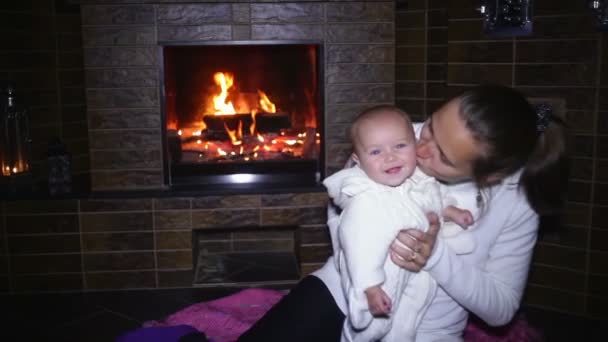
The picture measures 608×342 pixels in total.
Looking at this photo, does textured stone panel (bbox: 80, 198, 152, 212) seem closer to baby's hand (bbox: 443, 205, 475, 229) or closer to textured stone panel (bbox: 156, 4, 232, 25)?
textured stone panel (bbox: 156, 4, 232, 25)

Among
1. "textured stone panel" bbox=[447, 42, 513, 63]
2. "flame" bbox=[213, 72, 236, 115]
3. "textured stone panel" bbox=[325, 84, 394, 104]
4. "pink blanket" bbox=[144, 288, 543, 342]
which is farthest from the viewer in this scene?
"flame" bbox=[213, 72, 236, 115]

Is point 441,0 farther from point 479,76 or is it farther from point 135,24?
point 135,24

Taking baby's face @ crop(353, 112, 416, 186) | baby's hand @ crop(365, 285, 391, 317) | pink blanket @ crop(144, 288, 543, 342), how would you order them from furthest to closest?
pink blanket @ crop(144, 288, 543, 342) → baby's face @ crop(353, 112, 416, 186) → baby's hand @ crop(365, 285, 391, 317)

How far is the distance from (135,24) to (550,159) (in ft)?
6.33

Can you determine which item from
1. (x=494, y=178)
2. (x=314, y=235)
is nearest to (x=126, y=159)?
(x=314, y=235)

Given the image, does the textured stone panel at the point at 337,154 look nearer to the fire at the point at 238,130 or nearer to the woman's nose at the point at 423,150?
the fire at the point at 238,130

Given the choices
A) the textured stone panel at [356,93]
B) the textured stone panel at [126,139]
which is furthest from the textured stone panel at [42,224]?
the textured stone panel at [356,93]

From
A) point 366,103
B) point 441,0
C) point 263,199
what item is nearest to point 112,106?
point 263,199

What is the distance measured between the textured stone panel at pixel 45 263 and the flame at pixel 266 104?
3.62 feet

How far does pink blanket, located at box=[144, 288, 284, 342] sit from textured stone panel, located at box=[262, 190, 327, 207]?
53 centimetres

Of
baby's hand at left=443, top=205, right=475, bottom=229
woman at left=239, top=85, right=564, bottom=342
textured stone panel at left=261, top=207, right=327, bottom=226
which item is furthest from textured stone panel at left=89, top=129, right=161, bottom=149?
baby's hand at left=443, top=205, right=475, bottom=229

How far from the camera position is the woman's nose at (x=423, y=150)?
1.46m

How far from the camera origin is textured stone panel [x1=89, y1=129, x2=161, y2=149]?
111 inches

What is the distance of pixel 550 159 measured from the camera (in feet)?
4.88
